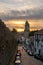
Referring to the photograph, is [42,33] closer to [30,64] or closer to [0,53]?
Result: [30,64]

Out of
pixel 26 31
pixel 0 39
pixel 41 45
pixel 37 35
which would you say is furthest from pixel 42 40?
pixel 26 31

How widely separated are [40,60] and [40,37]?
16960 millimetres

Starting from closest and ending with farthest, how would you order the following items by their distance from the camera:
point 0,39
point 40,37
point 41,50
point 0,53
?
point 0,53 → point 0,39 → point 41,50 → point 40,37

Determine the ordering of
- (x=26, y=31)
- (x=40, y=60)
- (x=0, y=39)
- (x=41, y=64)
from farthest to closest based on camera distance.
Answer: (x=26, y=31)
(x=40, y=60)
(x=41, y=64)
(x=0, y=39)

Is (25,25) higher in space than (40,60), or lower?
higher

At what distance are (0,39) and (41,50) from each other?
31.2m

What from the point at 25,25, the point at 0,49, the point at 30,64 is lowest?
the point at 30,64

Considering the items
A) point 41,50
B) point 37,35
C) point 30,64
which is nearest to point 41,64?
point 30,64

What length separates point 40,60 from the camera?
47.5 m

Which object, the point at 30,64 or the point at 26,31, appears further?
the point at 26,31

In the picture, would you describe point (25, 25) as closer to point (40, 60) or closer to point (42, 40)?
point (42, 40)

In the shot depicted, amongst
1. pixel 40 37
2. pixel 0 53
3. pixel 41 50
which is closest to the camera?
pixel 0 53

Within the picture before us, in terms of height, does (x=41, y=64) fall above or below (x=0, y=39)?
below

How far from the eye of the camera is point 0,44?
26.8 m
